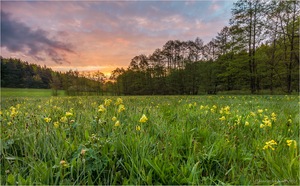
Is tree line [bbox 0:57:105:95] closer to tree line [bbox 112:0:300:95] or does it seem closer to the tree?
tree line [bbox 112:0:300:95]

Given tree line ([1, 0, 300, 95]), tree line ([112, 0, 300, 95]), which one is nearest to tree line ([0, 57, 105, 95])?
tree line ([1, 0, 300, 95])

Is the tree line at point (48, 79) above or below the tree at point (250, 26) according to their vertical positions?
below

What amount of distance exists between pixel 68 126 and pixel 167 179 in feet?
5.20

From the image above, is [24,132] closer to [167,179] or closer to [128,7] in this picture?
[167,179]

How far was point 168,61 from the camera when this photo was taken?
164ft

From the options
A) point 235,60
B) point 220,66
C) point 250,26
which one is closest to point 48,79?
point 220,66

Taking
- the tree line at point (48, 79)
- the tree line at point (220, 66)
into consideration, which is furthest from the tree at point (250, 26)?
the tree line at point (48, 79)

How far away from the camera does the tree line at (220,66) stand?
86.7 feet

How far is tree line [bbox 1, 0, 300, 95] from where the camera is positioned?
26422 mm

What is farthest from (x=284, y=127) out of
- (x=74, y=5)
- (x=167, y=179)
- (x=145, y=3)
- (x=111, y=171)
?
(x=74, y=5)

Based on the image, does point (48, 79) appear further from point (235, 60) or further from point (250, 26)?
point (250, 26)

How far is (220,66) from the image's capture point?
42031 millimetres

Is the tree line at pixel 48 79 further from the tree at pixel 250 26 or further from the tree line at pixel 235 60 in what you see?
the tree at pixel 250 26

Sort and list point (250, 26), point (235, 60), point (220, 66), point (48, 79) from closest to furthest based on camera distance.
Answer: point (250, 26), point (235, 60), point (220, 66), point (48, 79)
